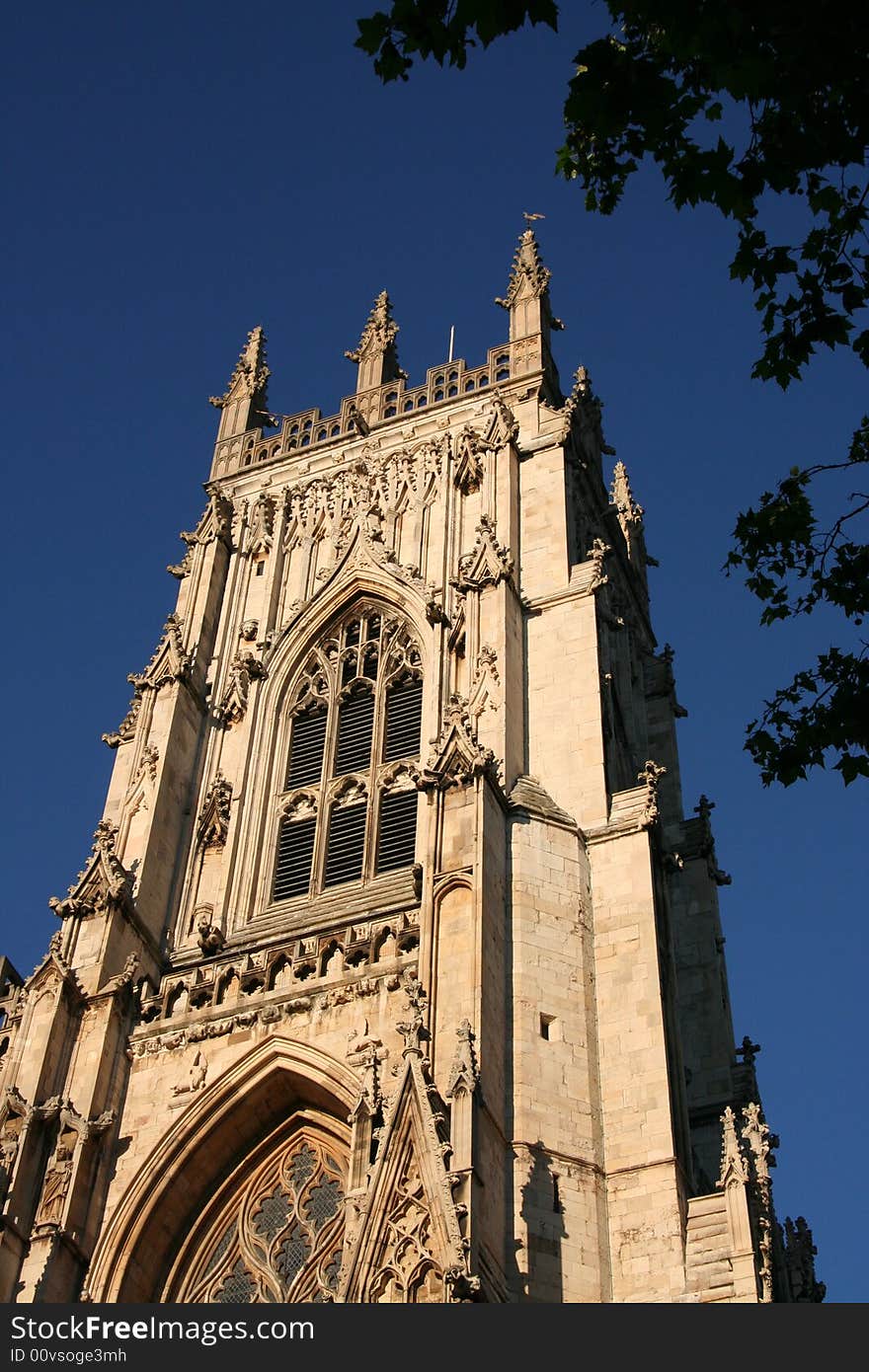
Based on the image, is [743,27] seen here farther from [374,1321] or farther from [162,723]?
[162,723]

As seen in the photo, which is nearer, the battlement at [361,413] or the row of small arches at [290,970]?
the row of small arches at [290,970]

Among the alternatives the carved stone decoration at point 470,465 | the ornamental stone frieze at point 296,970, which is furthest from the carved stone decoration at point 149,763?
the carved stone decoration at point 470,465

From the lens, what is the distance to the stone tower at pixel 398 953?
18.7 m

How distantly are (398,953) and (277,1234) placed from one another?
11.5 ft

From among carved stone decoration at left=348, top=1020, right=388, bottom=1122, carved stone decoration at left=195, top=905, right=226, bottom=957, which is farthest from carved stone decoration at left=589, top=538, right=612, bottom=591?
carved stone decoration at left=348, top=1020, right=388, bottom=1122

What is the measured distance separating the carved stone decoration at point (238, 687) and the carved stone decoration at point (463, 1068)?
39.2ft

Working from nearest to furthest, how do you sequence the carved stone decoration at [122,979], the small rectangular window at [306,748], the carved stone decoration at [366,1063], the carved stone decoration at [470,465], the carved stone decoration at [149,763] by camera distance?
the carved stone decoration at [366,1063] → the carved stone decoration at [122,979] → the carved stone decoration at [149,763] → the small rectangular window at [306,748] → the carved stone decoration at [470,465]

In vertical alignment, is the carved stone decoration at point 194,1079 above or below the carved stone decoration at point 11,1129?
above

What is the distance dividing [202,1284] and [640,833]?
7.38 m

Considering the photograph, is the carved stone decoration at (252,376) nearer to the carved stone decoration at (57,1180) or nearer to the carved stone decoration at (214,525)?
the carved stone decoration at (214,525)

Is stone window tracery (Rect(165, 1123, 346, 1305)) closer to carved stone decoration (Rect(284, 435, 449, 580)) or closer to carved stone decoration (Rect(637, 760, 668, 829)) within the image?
carved stone decoration (Rect(637, 760, 668, 829))

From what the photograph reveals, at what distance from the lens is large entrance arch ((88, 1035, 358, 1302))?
2100cm

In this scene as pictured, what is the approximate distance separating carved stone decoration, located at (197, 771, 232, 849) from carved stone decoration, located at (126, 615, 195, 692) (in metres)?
2.10

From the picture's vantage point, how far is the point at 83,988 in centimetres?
2375
